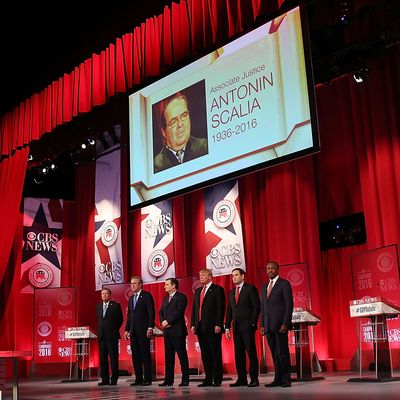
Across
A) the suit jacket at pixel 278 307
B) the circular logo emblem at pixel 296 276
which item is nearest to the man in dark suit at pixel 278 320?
the suit jacket at pixel 278 307

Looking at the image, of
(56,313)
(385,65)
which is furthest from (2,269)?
(385,65)

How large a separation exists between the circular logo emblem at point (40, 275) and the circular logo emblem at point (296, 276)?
229 inches

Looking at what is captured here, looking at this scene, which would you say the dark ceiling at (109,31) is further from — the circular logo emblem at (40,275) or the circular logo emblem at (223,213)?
the circular logo emblem at (40,275)

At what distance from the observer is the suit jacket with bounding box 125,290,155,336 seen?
6.90 metres

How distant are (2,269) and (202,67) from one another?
548 cm

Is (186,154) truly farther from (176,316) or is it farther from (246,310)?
(246,310)

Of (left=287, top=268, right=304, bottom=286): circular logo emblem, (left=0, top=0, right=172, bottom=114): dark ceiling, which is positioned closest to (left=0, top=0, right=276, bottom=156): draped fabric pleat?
(left=0, top=0, right=172, bottom=114): dark ceiling

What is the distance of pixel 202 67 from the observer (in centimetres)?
714

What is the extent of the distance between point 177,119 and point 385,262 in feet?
10.2

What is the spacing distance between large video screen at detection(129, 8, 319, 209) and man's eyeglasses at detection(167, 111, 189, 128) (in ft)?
0.04

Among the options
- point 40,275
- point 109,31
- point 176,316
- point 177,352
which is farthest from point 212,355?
point 40,275

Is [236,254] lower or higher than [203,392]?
higher

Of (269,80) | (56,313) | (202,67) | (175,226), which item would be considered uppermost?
(202,67)

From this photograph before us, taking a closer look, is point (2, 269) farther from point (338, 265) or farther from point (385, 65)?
point (385, 65)
